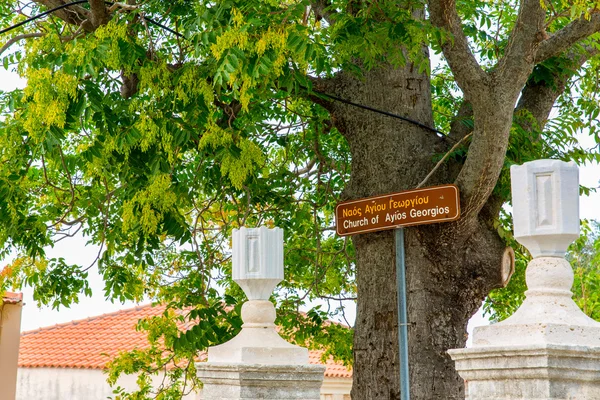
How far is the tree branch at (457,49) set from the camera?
566 centimetres

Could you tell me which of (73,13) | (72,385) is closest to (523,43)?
(73,13)

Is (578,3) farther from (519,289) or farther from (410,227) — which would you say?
(519,289)

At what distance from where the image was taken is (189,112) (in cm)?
627

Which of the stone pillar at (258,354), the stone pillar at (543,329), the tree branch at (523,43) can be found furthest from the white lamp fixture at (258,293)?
the tree branch at (523,43)

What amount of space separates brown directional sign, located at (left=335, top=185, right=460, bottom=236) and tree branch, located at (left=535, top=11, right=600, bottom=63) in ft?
3.58

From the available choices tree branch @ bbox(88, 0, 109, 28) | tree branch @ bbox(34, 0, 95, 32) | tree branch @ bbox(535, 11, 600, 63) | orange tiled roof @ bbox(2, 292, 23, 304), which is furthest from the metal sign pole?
orange tiled roof @ bbox(2, 292, 23, 304)

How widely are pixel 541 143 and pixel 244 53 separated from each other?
2760 millimetres

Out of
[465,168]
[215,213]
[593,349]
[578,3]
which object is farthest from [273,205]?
[593,349]

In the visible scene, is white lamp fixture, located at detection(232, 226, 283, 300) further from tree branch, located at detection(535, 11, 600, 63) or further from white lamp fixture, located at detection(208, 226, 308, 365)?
tree branch, located at detection(535, 11, 600, 63)

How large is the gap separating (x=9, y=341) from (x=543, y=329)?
37.3ft

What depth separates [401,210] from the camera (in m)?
5.94

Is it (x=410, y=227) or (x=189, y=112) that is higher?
(x=189, y=112)

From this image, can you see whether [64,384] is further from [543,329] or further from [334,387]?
[543,329]

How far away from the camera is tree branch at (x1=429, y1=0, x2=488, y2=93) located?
5660mm
